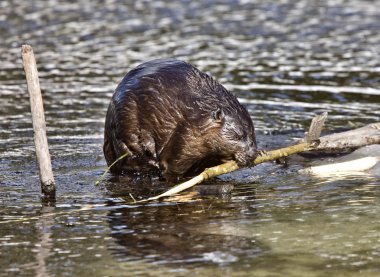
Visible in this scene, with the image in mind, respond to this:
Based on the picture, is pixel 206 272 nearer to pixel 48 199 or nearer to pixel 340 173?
pixel 48 199

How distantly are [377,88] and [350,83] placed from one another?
1.59 ft

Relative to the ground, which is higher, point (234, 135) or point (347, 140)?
point (234, 135)

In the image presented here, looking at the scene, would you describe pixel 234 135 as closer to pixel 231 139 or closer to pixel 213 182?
pixel 231 139

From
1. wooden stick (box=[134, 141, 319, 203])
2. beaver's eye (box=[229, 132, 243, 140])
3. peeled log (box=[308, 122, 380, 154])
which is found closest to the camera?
→ wooden stick (box=[134, 141, 319, 203])

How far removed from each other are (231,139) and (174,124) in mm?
524

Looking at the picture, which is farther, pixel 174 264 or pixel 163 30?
pixel 163 30

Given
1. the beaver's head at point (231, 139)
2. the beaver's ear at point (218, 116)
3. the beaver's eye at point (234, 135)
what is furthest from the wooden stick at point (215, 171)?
the beaver's ear at point (218, 116)

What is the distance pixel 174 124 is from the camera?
313 inches

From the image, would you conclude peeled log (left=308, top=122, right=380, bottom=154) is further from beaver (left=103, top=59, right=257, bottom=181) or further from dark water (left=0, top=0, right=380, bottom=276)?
beaver (left=103, top=59, right=257, bottom=181)

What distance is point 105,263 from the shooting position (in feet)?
20.1

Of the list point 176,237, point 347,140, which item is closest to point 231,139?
point 176,237

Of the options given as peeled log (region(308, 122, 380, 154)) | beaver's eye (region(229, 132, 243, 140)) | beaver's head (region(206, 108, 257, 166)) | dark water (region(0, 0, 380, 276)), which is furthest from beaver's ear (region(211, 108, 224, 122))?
peeled log (region(308, 122, 380, 154))

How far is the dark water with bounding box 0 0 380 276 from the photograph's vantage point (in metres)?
6.29

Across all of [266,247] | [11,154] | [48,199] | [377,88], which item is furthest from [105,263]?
[377,88]
